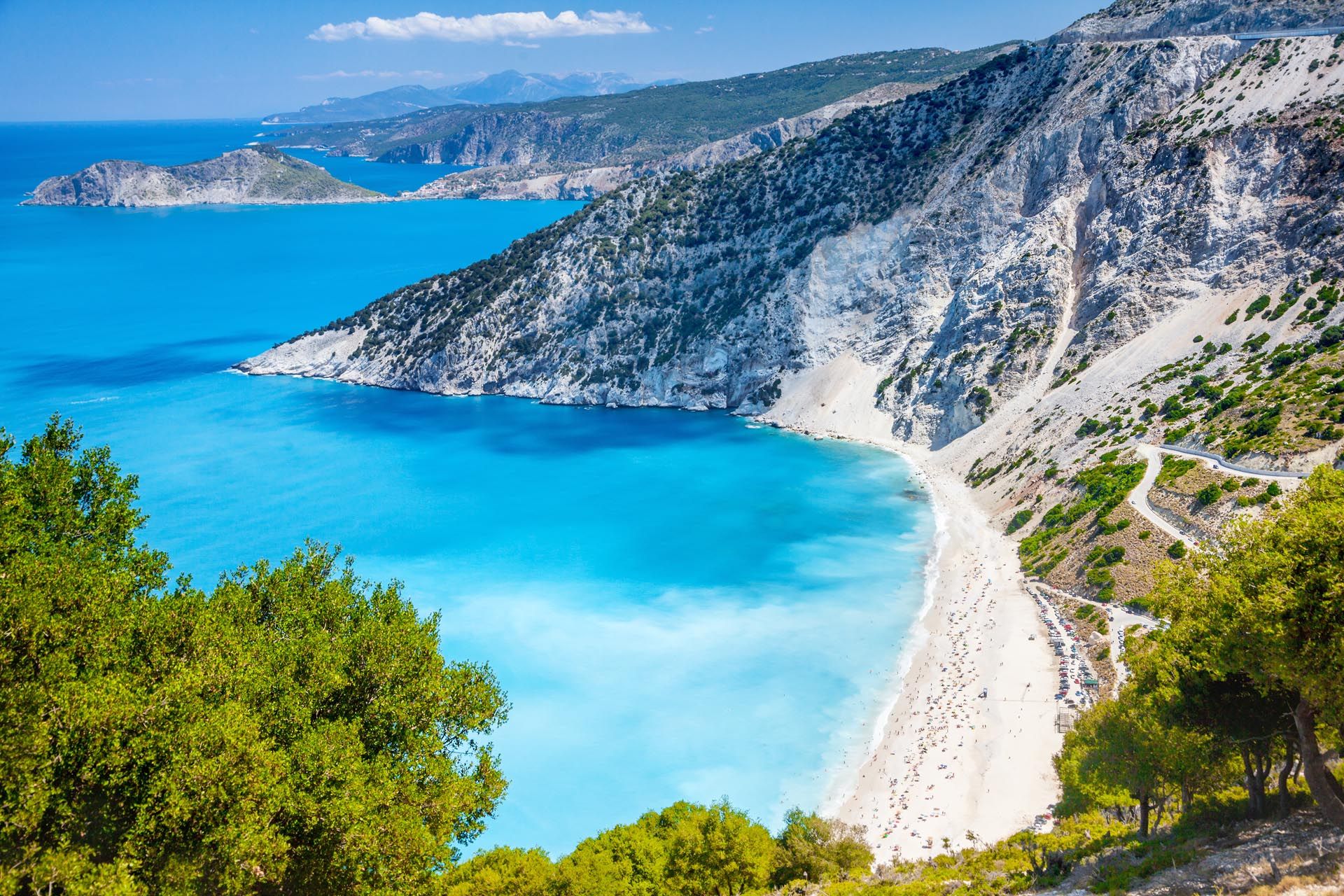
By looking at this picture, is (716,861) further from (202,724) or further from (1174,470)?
(1174,470)

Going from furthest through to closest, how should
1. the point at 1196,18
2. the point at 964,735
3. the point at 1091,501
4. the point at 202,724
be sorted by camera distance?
the point at 1196,18
the point at 1091,501
the point at 964,735
the point at 202,724

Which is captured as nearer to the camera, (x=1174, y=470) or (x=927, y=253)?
(x=1174, y=470)

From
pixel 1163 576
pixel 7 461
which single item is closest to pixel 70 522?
pixel 7 461

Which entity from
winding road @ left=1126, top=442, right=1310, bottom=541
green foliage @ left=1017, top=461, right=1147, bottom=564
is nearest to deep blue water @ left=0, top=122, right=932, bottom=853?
green foliage @ left=1017, top=461, right=1147, bottom=564

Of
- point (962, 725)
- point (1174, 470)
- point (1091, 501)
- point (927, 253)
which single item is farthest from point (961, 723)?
point (927, 253)

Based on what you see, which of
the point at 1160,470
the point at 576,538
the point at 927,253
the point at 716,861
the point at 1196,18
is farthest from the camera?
the point at 927,253

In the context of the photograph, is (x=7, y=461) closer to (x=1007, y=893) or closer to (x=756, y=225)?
(x=1007, y=893)

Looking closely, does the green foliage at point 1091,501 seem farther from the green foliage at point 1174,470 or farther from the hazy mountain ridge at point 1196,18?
the hazy mountain ridge at point 1196,18
